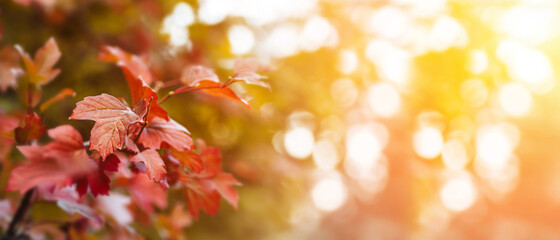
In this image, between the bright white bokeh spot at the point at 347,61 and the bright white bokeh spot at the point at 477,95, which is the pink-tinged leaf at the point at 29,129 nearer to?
the bright white bokeh spot at the point at 347,61

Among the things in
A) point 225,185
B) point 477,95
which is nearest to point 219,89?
point 225,185

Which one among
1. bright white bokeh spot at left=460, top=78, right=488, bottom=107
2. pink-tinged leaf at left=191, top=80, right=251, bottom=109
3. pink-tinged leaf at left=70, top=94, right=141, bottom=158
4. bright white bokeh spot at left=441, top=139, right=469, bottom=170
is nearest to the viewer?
pink-tinged leaf at left=70, top=94, right=141, bottom=158

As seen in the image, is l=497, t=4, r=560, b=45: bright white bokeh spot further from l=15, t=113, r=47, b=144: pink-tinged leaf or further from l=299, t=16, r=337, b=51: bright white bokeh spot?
l=15, t=113, r=47, b=144: pink-tinged leaf

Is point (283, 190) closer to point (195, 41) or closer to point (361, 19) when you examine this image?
Answer: point (195, 41)

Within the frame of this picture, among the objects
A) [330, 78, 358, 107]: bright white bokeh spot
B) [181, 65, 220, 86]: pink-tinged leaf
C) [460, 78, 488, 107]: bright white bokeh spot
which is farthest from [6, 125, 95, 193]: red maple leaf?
[460, 78, 488, 107]: bright white bokeh spot

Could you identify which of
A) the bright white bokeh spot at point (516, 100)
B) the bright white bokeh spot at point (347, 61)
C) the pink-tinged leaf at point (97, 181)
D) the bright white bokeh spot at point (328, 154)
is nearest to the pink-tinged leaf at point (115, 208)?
the pink-tinged leaf at point (97, 181)
